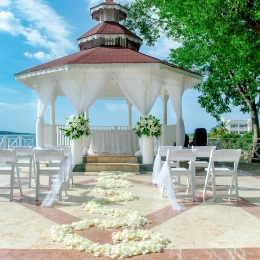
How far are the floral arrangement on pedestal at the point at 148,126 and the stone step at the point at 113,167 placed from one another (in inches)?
42.3

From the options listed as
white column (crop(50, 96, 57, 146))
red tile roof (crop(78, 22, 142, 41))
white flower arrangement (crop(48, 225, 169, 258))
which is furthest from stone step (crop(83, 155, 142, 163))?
white flower arrangement (crop(48, 225, 169, 258))

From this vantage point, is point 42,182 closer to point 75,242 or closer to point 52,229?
point 52,229

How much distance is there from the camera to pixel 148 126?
941 cm

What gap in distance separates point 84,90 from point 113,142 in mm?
2819

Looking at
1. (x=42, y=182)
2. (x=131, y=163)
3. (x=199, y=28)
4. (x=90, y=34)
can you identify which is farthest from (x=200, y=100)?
(x=42, y=182)

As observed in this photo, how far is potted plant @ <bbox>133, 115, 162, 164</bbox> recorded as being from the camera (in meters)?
9.42

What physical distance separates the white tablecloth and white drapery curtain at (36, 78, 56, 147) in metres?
2.06

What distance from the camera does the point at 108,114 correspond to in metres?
12.5

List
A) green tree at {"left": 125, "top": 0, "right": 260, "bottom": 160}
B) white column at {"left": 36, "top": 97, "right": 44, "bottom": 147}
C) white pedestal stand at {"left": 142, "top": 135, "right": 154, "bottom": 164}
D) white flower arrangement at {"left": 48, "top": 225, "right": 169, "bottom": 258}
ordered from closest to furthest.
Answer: white flower arrangement at {"left": 48, "top": 225, "right": 169, "bottom": 258}
white pedestal stand at {"left": 142, "top": 135, "right": 154, "bottom": 164}
green tree at {"left": 125, "top": 0, "right": 260, "bottom": 160}
white column at {"left": 36, "top": 97, "right": 44, "bottom": 147}

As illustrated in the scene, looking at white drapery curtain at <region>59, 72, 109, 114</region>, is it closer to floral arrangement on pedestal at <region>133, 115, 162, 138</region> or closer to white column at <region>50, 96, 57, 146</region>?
floral arrangement on pedestal at <region>133, 115, 162, 138</region>

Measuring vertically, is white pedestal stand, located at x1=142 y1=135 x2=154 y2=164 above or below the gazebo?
below

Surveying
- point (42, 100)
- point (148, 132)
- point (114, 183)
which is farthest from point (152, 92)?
point (42, 100)

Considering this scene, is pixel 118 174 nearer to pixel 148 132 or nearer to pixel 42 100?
pixel 148 132

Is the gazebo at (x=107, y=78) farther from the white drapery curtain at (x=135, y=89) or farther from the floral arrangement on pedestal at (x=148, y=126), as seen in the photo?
the floral arrangement on pedestal at (x=148, y=126)
